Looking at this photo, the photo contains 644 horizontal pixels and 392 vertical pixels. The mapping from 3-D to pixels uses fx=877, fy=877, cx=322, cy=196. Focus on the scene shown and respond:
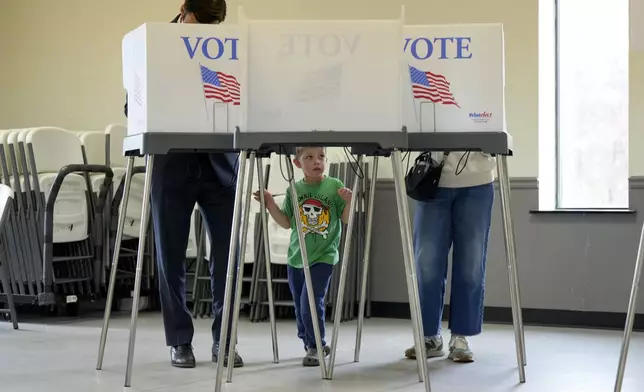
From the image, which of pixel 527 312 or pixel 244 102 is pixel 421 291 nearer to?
pixel 244 102

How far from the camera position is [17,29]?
23.1 feet

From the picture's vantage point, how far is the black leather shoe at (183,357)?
363 cm

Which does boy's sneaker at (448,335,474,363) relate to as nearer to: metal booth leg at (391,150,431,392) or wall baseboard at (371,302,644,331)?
metal booth leg at (391,150,431,392)

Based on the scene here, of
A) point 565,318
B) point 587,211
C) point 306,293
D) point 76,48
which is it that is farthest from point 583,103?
point 76,48

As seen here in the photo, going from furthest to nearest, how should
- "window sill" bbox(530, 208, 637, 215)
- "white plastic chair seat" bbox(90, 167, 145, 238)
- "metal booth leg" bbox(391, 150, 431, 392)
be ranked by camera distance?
1. "white plastic chair seat" bbox(90, 167, 145, 238)
2. "window sill" bbox(530, 208, 637, 215)
3. "metal booth leg" bbox(391, 150, 431, 392)

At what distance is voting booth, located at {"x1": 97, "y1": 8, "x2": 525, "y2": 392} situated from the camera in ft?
9.12

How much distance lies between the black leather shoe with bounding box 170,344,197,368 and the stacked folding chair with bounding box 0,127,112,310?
200 centimetres

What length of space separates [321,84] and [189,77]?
523mm

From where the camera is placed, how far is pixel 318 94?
9.15ft

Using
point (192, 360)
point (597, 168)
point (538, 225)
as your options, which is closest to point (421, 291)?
point (192, 360)

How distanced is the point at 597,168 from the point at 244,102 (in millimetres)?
3594

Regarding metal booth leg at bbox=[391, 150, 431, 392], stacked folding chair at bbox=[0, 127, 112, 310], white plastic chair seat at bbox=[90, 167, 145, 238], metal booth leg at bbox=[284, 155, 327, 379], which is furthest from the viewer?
white plastic chair seat at bbox=[90, 167, 145, 238]

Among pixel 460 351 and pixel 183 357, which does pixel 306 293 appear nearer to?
pixel 183 357

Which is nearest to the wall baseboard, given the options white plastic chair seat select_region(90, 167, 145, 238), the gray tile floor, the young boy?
the gray tile floor
